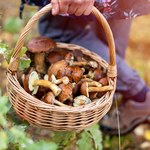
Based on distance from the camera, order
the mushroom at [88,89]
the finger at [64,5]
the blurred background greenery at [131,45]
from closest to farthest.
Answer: the finger at [64,5], the mushroom at [88,89], the blurred background greenery at [131,45]

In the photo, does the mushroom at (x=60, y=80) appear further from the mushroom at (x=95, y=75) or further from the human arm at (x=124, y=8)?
the human arm at (x=124, y=8)

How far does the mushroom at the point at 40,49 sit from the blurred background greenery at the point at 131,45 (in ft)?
2.21

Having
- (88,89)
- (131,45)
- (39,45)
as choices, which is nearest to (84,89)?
(88,89)

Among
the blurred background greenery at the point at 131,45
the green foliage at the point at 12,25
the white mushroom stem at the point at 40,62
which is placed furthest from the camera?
the green foliage at the point at 12,25

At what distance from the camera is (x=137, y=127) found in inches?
91.8

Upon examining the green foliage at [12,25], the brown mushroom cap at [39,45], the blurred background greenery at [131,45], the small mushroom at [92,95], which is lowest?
the blurred background greenery at [131,45]

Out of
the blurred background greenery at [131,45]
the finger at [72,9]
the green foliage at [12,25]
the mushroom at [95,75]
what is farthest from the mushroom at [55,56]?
the green foliage at [12,25]

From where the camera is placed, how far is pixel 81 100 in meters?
1.34

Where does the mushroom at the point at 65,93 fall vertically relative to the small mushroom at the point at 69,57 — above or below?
below

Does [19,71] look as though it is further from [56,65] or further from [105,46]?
[105,46]

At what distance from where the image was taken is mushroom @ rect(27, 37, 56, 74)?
4.75 feet

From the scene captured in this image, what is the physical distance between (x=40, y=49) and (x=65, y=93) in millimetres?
205

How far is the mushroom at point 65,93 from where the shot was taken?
1324 mm

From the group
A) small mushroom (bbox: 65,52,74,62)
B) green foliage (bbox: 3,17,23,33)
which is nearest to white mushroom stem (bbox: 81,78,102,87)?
small mushroom (bbox: 65,52,74,62)
